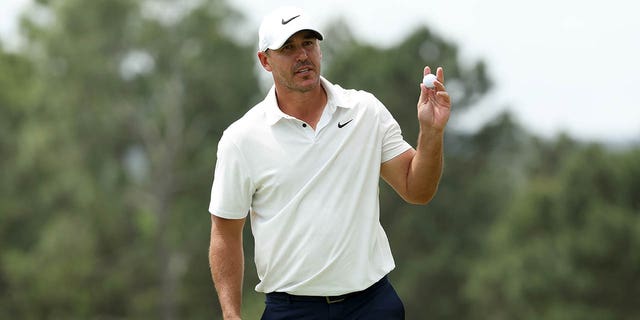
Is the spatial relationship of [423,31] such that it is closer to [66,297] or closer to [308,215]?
[66,297]

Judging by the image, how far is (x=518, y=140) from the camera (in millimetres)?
40750

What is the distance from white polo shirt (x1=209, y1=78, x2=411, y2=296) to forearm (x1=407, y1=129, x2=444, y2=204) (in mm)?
141

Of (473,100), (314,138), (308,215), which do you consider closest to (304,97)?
(314,138)

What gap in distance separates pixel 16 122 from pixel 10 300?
609 cm

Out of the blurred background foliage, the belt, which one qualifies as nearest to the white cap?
the belt

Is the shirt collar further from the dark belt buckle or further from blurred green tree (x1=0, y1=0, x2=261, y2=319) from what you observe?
blurred green tree (x1=0, y1=0, x2=261, y2=319)

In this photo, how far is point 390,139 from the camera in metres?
5.18

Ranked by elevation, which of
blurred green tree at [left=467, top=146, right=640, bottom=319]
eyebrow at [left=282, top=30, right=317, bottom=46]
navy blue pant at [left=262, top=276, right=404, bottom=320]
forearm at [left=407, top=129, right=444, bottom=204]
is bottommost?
blurred green tree at [left=467, top=146, right=640, bottom=319]

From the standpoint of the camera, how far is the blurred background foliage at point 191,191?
35.8 m

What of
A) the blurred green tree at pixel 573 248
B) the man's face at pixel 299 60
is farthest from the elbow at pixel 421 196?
the blurred green tree at pixel 573 248

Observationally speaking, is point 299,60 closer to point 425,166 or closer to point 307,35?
point 307,35

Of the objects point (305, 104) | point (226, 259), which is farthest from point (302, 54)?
point (226, 259)

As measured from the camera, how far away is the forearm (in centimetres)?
496

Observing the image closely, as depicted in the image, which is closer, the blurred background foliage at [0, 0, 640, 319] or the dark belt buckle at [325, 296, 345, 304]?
the dark belt buckle at [325, 296, 345, 304]
